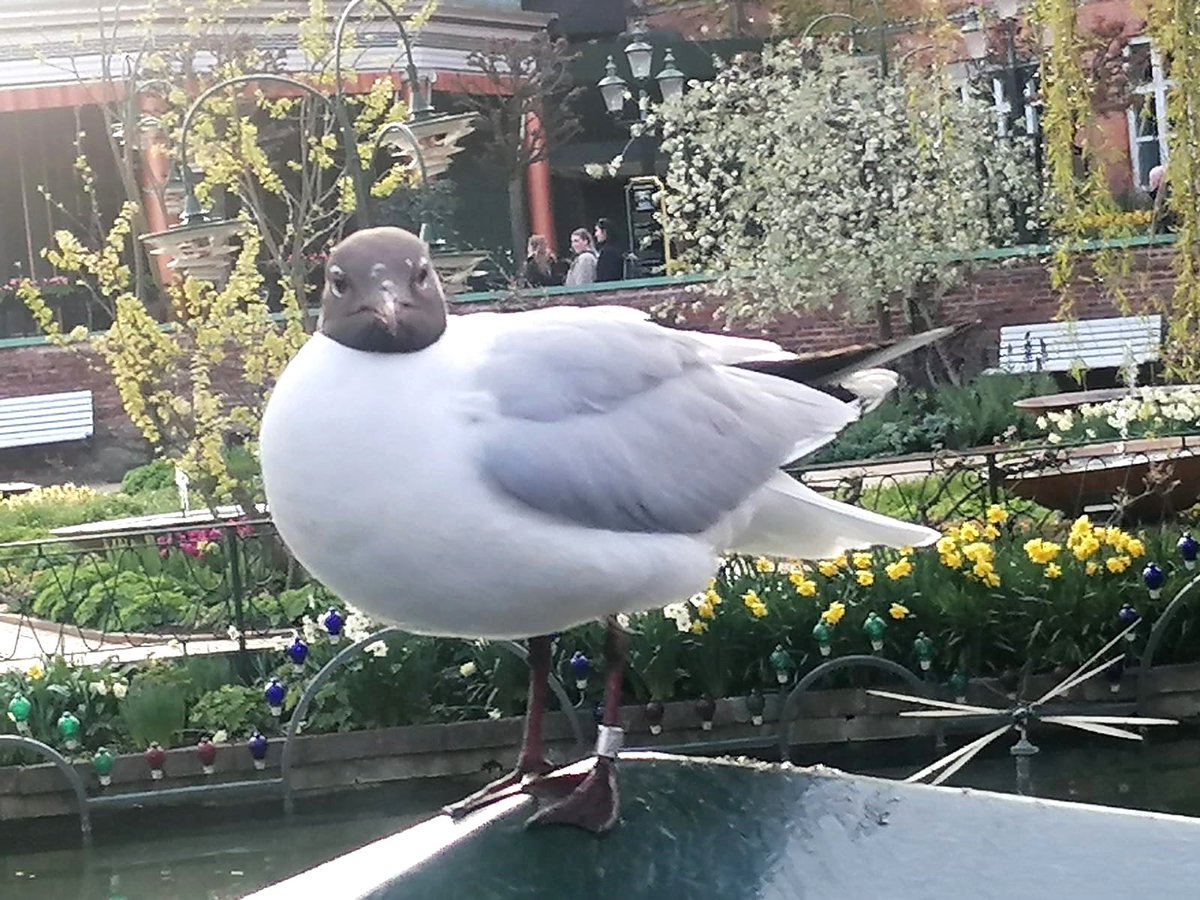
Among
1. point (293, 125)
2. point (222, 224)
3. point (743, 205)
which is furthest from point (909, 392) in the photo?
point (222, 224)

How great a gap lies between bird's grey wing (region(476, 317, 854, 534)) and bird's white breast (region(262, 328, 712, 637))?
4 centimetres

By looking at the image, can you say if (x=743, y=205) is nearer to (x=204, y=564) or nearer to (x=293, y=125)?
(x=293, y=125)

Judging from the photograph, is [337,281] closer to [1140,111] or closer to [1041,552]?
[1041,552]

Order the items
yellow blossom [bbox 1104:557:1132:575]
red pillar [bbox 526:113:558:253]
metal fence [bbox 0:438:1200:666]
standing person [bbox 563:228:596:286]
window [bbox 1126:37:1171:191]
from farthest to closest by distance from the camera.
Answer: red pillar [bbox 526:113:558:253]
window [bbox 1126:37:1171:191]
standing person [bbox 563:228:596:286]
metal fence [bbox 0:438:1200:666]
yellow blossom [bbox 1104:557:1132:575]

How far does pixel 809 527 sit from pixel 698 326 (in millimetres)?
15215

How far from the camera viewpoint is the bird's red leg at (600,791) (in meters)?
2.39

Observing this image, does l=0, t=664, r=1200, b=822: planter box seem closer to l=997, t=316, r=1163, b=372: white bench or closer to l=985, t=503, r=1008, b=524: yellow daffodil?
l=985, t=503, r=1008, b=524: yellow daffodil

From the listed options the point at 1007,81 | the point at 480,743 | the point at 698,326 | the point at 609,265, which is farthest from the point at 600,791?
the point at 1007,81

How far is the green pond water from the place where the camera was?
274 inches

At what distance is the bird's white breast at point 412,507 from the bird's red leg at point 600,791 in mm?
221

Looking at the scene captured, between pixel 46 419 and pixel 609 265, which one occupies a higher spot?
pixel 609 265

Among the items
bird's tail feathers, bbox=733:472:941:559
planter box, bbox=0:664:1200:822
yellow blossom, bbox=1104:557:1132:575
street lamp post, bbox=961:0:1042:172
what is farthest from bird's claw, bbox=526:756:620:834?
street lamp post, bbox=961:0:1042:172

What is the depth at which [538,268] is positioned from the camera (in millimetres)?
19188

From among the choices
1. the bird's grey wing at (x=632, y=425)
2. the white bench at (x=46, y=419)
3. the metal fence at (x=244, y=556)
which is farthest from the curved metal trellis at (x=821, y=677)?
the white bench at (x=46, y=419)
